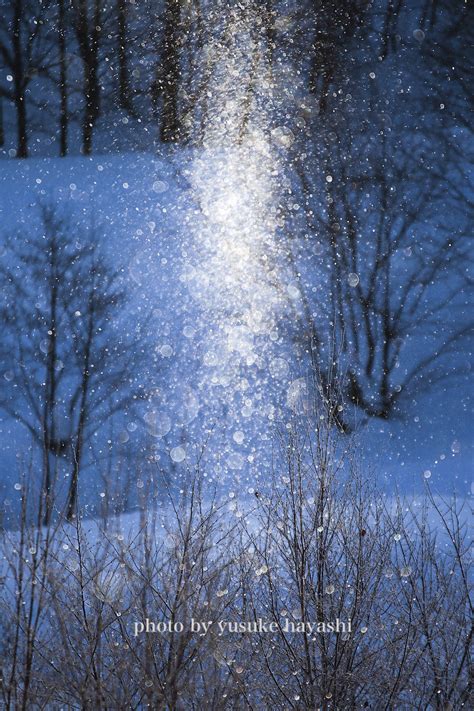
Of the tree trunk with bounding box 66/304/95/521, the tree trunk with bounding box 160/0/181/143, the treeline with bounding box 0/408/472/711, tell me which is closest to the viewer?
the treeline with bounding box 0/408/472/711

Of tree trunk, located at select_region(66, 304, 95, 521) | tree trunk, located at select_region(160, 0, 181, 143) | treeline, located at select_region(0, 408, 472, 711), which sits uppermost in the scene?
tree trunk, located at select_region(160, 0, 181, 143)

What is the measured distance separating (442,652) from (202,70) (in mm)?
4565

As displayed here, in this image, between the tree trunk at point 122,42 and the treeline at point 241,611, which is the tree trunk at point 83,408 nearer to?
the treeline at point 241,611

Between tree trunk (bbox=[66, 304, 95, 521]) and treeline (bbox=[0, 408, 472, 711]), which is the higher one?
tree trunk (bbox=[66, 304, 95, 521])

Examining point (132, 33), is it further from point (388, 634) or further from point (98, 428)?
point (388, 634)

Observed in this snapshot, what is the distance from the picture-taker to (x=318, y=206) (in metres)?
6.27

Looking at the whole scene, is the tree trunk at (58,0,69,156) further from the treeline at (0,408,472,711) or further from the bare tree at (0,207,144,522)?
the treeline at (0,408,472,711)

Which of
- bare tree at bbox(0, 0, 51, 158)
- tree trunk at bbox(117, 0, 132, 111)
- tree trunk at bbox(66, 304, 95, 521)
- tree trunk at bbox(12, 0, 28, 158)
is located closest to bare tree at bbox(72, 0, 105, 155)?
tree trunk at bbox(117, 0, 132, 111)

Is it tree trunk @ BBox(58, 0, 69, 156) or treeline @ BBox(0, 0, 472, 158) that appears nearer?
treeline @ BBox(0, 0, 472, 158)

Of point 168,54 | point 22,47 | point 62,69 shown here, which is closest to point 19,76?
point 22,47

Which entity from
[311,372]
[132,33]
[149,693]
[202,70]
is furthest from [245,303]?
[149,693]

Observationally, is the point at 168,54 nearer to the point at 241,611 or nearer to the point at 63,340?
the point at 63,340

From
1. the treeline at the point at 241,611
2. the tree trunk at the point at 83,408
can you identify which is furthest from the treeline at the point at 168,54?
the treeline at the point at 241,611

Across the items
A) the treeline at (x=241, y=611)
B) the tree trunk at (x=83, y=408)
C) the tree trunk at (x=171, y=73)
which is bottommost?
the treeline at (x=241, y=611)
